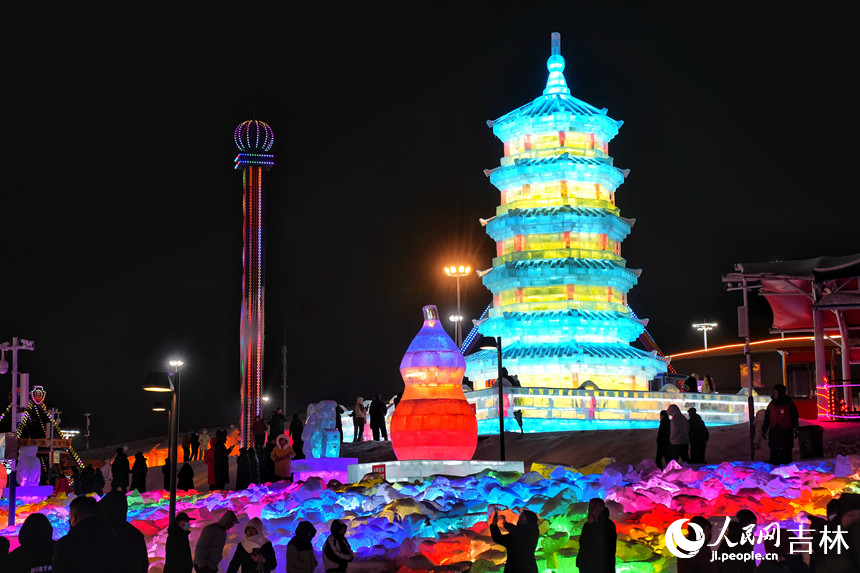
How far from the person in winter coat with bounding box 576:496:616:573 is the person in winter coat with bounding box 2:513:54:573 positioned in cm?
513

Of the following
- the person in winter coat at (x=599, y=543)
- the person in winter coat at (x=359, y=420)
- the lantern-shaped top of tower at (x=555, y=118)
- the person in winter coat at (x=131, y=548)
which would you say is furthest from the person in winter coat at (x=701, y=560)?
the lantern-shaped top of tower at (x=555, y=118)

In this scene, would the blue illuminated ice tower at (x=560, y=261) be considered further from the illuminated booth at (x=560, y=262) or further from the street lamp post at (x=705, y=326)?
the street lamp post at (x=705, y=326)

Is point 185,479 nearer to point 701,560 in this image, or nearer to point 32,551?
point 32,551

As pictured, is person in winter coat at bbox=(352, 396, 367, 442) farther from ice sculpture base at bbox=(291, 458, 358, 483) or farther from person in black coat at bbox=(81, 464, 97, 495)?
person in black coat at bbox=(81, 464, 97, 495)

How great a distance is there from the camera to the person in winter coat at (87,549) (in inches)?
324

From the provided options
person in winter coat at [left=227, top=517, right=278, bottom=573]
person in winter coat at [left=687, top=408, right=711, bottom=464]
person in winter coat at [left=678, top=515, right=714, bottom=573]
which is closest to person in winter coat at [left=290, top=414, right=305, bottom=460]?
person in winter coat at [left=687, top=408, right=711, bottom=464]

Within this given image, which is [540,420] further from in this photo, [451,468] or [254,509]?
[254,509]

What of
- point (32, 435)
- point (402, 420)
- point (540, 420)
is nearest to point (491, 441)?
point (540, 420)

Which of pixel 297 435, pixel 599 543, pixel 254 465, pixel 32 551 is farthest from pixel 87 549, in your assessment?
pixel 297 435

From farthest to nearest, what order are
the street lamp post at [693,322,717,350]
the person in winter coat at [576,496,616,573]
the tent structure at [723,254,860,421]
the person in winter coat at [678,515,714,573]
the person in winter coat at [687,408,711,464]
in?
the street lamp post at [693,322,717,350] → the tent structure at [723,254,860,421] → the person in winter coat at [687,408,711,464] → the person in winter coat at [576,496,616,573] → the person in winter coat at [678,515,714,573]

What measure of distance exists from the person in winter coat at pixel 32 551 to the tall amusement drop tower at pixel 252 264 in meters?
33.2

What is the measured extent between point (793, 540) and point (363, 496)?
33.7 ft

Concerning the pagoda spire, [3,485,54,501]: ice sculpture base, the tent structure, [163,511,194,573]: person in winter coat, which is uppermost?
the pagoda spire

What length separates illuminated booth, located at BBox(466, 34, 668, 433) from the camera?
37.4 m
